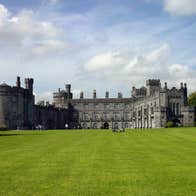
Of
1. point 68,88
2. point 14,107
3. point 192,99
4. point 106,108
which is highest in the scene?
point 68,88

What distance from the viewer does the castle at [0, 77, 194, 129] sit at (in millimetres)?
106338

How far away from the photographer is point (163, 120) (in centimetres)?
10425

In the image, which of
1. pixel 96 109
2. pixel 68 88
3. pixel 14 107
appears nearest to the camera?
pixel 14 107

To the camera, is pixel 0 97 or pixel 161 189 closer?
pixel 161 189

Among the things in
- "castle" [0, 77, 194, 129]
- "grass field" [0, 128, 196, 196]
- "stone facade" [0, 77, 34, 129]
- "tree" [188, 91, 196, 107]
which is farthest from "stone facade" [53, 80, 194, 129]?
"grass field" [0, 128, 196, 196]

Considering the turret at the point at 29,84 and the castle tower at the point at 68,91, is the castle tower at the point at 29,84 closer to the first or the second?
the turret at the point at 29,84

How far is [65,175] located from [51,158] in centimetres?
557

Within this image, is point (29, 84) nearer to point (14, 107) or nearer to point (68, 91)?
point (14, 107)

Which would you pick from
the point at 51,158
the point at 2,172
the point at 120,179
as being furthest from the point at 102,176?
the point at 51,158

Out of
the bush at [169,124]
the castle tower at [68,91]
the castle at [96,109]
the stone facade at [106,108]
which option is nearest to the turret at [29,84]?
the castle at [96,109]

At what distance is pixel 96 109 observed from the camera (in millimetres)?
151125

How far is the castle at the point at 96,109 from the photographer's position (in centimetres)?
10634

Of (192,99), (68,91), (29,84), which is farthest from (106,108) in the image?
(29,84)

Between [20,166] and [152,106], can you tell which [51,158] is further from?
[152,106]
